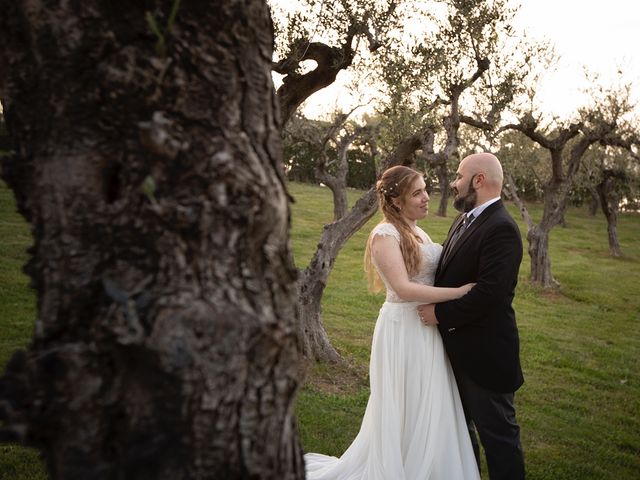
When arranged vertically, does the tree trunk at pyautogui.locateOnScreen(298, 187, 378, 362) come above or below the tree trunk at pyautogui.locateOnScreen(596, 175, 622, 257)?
below

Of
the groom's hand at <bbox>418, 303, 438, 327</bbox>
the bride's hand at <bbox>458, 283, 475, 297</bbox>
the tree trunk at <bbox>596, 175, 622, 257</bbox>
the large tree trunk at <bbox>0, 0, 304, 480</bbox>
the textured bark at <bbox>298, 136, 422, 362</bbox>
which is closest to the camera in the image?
the large tree trunk at <bbox>0, 0, 304, 480</bbox>

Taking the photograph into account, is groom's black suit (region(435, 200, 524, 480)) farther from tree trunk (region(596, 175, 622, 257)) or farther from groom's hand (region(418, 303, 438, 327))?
tree trunk (region(596, 175, 622, 257))

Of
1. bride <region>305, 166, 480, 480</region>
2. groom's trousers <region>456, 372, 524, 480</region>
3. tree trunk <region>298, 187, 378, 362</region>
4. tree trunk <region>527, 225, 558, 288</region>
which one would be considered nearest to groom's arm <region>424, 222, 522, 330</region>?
bride <region>305, 166, 480, 480</region>

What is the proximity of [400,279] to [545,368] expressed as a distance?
788 centimetres

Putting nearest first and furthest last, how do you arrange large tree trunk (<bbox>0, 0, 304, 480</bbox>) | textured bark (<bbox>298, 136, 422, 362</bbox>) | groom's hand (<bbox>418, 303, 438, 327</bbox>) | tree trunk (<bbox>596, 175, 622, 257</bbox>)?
large tree trunk (<bbox>0, 0, 304, 480</bbox>), groom's hand (<bbox>418, 303, 438, 327</bbox>), textured bark (<bbox>298, 136, 422, 362</bbox>), tree trunk (<bbox>596, 175, 622, 257</bbox>)

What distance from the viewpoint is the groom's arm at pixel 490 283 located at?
4.80m

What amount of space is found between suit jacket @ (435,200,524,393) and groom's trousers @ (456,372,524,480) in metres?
0.13

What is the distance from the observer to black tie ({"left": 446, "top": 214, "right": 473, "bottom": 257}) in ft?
17.7

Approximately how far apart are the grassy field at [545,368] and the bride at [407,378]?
162 centimetres

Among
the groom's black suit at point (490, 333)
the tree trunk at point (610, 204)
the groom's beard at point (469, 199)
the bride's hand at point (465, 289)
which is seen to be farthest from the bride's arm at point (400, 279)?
the tree trunk at point (610, 204)

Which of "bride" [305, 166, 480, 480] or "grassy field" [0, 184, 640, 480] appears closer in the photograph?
"bride" [305, 166, 480, 480]

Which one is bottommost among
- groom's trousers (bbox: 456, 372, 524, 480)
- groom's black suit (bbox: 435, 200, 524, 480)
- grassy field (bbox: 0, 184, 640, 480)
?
grassy field (bbox: 0, 184, 640, 480)

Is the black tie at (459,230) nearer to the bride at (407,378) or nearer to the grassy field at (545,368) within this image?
the bride at (407,378)

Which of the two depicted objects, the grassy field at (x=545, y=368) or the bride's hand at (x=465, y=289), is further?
the grassy field at (x=545, y=368)
